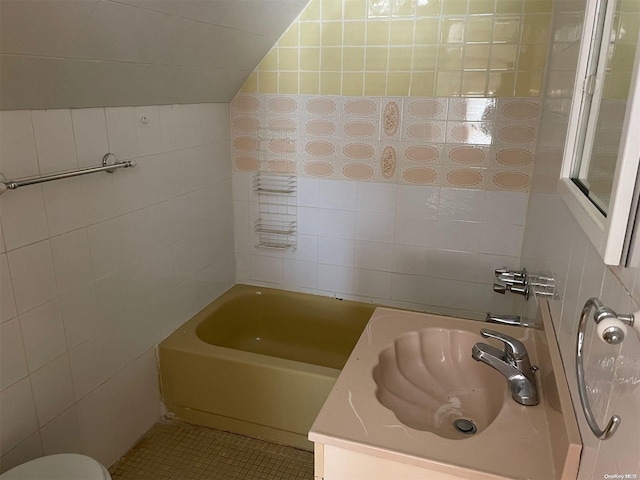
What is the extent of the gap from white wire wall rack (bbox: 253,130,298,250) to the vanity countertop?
4.92 feet

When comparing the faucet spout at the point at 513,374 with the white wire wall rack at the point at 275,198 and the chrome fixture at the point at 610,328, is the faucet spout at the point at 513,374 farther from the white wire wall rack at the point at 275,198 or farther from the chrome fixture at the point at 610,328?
the white wire wall rack at the point at 275,198

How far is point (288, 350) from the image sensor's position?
284 centimetres

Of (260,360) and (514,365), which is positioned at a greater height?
(514,365)

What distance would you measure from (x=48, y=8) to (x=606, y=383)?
1532 millimetres

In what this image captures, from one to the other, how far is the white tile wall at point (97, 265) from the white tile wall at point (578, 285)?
1564 mm

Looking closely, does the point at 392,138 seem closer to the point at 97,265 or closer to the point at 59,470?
the point at 97,265

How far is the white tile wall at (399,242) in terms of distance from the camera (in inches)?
94.7

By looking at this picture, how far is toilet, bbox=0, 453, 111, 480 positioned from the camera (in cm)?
149

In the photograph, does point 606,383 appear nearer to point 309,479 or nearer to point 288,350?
point 309,479

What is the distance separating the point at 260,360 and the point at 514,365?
1197 millimetres

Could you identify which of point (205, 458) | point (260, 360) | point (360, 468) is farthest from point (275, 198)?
point (360, 468)

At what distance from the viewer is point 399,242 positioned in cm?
257

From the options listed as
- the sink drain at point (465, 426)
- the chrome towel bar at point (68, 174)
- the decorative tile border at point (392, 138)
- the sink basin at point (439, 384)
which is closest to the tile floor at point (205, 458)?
the sink basin at point (439, 384)

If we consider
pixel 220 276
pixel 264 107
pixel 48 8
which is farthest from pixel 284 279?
pixel 48 8
